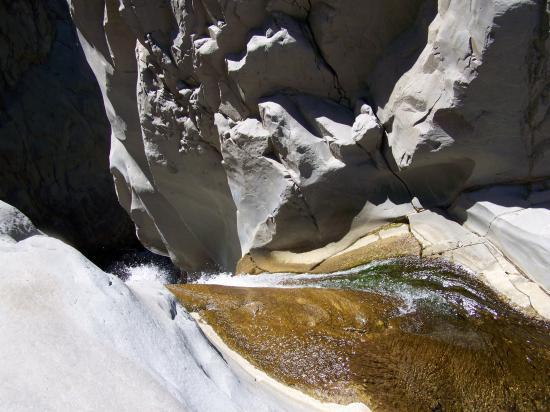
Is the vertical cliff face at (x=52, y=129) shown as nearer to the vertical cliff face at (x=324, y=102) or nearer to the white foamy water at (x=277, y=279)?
the vertical cliff face at (x=324, y=102)

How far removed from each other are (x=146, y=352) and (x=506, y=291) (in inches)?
96.1

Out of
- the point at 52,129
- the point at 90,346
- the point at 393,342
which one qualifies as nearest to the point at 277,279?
the point at 393,342

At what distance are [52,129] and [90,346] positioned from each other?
489 inches

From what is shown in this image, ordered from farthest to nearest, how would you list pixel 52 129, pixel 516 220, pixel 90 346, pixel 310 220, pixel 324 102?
pixel 52 129, pixel 310 220, pixel 324 102, pixel 516 220, pixel 90 346

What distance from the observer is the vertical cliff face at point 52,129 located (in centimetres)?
1219

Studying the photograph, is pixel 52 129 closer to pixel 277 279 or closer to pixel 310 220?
pixel 310 220

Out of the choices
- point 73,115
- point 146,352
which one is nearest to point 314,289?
point 146,352

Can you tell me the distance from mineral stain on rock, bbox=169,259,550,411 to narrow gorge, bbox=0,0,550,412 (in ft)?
0.04

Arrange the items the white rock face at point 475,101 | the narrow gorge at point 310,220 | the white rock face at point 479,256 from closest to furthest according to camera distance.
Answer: the narrow gorge at point 310,220 → the white rock face at point 479,256 → the white rock face at point 475,101

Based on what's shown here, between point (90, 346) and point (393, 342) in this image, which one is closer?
point (90, 346)

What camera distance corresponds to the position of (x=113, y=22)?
6.00 meters

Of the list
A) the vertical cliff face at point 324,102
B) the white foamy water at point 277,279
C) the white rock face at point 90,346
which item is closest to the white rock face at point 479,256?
the vertical cliff face at point 324,102

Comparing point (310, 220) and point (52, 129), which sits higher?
point (310, 220)

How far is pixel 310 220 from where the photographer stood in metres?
4.85
